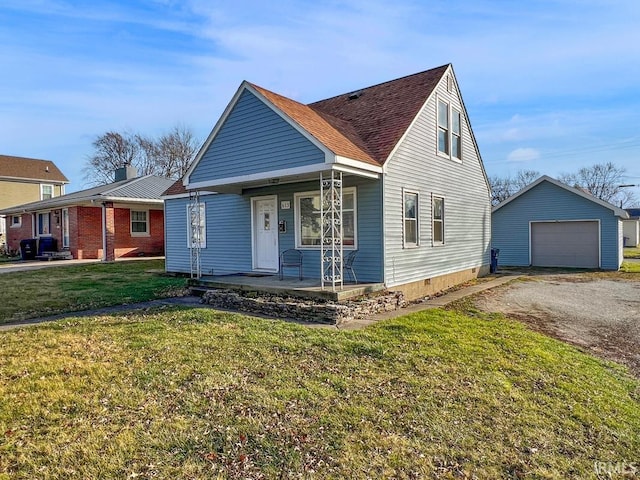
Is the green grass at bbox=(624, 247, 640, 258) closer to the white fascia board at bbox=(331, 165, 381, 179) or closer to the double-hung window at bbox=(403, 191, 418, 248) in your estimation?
the double-hung window at bbox=(403, 191, 418, 248)

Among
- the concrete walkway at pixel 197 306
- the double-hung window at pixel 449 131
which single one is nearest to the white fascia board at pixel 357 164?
the concrete walkway at pixel 197 306

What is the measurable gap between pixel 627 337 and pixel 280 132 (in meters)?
8.00

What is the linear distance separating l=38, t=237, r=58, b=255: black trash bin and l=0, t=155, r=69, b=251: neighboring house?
48.8ft

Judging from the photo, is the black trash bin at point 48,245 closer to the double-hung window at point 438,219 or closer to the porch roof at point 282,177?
the porch roof at point 282,177

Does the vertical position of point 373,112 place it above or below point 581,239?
above

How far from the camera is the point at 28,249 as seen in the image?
2220cm

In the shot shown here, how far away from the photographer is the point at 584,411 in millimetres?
4109

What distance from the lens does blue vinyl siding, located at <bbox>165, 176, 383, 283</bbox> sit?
948 cm

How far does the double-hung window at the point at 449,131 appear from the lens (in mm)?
12578

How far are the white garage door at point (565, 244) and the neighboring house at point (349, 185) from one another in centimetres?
803

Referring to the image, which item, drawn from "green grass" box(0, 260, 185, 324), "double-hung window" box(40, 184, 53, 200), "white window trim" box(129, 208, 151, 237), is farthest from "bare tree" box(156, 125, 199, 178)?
"green grass" box(0, 260, 185, 324)

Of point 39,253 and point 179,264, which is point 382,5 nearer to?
point 179,264

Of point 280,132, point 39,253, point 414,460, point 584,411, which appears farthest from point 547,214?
point 39,253

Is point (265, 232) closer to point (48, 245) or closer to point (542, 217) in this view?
point (542, 217)
